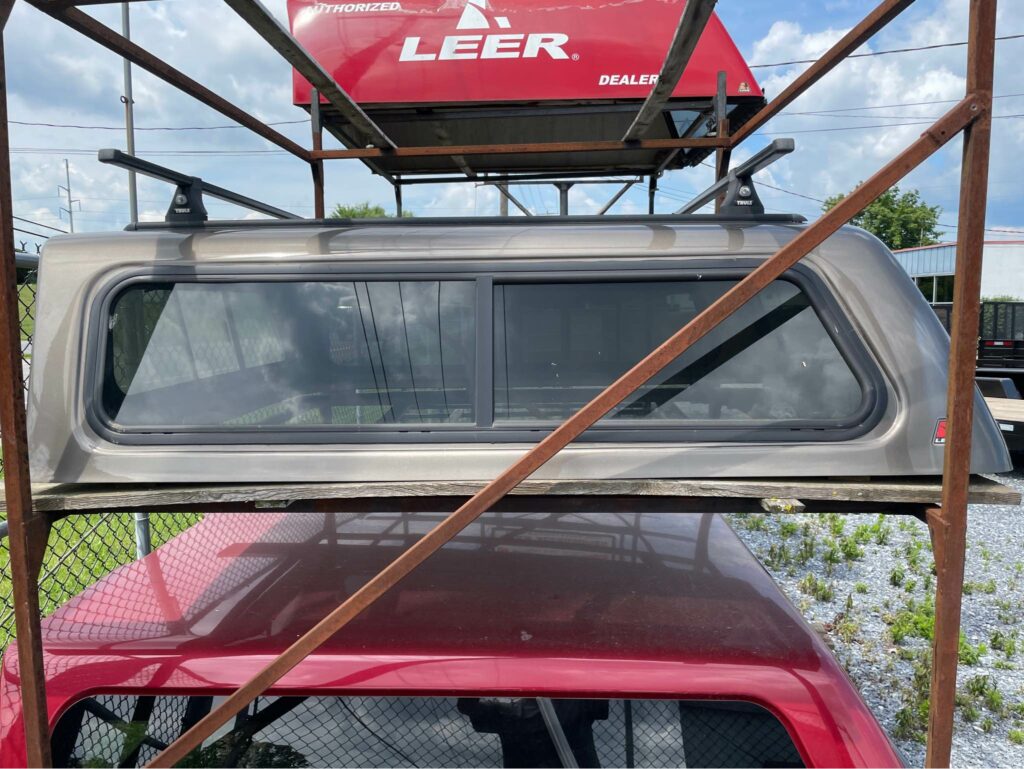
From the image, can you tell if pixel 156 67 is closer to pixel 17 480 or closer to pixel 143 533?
pixel 17 480

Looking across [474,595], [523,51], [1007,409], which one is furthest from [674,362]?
[1007,409]

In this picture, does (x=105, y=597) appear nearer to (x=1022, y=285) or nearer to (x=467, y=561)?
(x=467, y=561)

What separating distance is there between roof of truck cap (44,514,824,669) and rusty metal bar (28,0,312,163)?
4.54ft

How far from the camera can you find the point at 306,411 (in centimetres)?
174

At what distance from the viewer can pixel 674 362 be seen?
1.65m

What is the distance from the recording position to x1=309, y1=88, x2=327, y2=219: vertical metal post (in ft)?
9.10

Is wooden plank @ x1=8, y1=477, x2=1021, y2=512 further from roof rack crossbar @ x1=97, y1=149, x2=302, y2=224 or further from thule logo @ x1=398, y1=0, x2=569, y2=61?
thule logo @ x1=398, y1=0, x2=569, y2=61

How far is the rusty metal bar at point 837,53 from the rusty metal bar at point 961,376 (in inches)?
18.9

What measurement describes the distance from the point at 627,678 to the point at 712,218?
120cm

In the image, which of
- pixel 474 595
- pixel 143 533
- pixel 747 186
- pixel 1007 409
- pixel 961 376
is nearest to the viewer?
pixel 961 376

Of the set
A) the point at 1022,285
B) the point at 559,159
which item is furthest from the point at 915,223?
the point at 559,159

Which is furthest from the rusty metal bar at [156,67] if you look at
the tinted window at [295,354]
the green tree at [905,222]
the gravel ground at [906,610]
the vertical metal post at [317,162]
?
the green tree at [905,222]

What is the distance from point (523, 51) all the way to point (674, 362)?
194 centimetres

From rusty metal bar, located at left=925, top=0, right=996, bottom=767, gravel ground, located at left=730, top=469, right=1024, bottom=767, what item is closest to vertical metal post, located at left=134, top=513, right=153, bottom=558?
rusty metal bar, located at left=925, top=0, right=996, bottom=767
